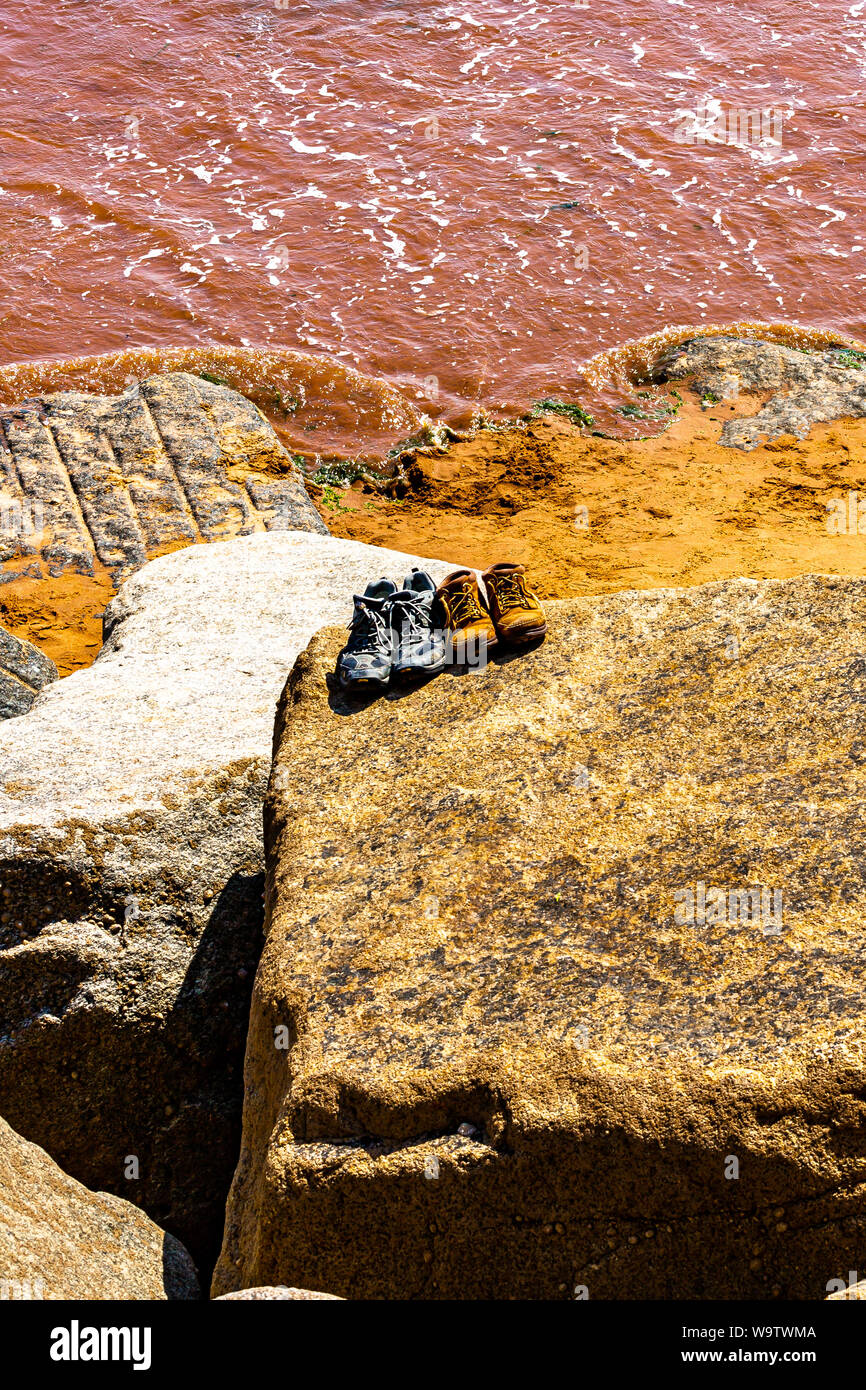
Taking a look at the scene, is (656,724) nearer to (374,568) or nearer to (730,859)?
(730,859)

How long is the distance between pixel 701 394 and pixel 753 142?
22.7ft

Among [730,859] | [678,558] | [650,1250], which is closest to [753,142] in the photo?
[678,558]

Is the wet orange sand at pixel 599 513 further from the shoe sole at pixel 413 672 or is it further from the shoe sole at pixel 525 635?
the shoe sole at pixel 413 672

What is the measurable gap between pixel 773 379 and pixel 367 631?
8.56m

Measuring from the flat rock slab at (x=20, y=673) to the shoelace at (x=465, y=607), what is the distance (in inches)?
129

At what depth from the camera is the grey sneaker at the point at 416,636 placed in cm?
464

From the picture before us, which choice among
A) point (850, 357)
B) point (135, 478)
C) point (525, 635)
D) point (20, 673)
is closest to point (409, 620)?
point (525, 635)

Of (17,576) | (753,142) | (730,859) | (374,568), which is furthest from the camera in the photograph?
(753,142)

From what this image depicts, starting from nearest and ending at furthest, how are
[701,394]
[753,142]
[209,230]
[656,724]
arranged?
[656,724] → [701,394] → [209,230] → [753,142]

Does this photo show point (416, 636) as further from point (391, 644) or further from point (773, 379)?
point (773, 379)

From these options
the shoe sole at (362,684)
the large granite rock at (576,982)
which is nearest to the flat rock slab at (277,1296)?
the large granite rock at (576,982)

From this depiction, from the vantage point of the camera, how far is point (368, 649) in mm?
4680

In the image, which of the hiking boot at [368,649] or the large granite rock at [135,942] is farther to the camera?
the hiking boot at [368,649]
